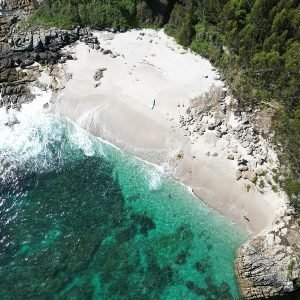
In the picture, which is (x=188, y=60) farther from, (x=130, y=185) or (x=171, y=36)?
(x=130, y=185)

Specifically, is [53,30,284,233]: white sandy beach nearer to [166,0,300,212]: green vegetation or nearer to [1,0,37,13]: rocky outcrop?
[166,0,300,212]: green vegetation

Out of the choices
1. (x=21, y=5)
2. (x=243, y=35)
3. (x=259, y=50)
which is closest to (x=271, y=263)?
(x=259, y=50)

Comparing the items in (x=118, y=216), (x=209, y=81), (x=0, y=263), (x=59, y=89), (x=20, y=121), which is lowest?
(x=0, y=263)

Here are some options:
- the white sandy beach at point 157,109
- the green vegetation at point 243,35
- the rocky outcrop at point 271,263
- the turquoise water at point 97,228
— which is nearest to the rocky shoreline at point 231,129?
the rocky outcrop at point 271,263

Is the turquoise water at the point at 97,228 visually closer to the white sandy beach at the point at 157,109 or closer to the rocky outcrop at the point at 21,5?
the white sandy beach at the point at 157,109

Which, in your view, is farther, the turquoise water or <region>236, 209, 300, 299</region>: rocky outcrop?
the turquoise water

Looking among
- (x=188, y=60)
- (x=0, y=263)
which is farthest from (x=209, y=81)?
(x=0, y=263)

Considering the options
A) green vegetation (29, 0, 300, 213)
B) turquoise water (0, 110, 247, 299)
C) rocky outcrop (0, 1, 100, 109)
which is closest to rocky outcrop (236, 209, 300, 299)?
turquoise water (0, 110, 247, 299)
